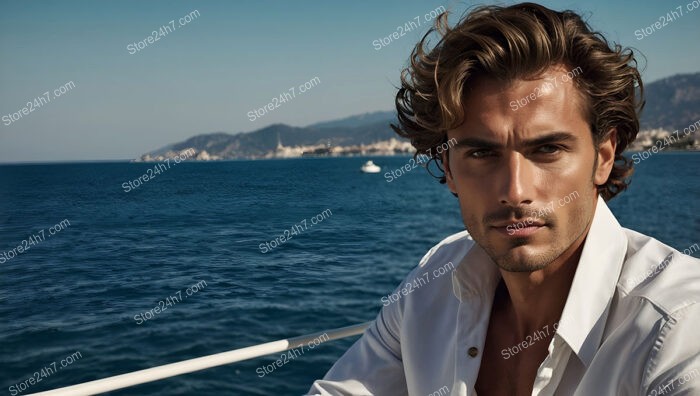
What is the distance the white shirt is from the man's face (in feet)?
0.26

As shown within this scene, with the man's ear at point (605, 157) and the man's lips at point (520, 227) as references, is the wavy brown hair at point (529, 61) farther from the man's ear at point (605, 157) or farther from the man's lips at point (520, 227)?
the man's lips at point (520, 227)

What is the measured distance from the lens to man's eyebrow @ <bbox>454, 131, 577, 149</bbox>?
4.17ft

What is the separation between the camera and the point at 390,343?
5.22ft

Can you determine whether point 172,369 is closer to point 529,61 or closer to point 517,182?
point 517,182

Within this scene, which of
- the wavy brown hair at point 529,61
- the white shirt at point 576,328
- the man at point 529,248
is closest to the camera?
the white shirt at point 576,328

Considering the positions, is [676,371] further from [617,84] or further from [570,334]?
[617,84]

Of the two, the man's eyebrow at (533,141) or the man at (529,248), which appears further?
the man's eyebrow at (533,141)

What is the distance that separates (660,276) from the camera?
3.53 ft

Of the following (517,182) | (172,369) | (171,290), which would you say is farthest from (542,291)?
(171,290)

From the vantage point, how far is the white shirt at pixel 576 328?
961 mm

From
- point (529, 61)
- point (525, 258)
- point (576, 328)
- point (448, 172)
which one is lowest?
point (576, 328)

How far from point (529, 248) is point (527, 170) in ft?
0.58

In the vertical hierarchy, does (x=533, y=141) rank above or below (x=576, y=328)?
above

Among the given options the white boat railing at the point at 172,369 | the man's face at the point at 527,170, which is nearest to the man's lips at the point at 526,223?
the man's face at the point at 527,170
